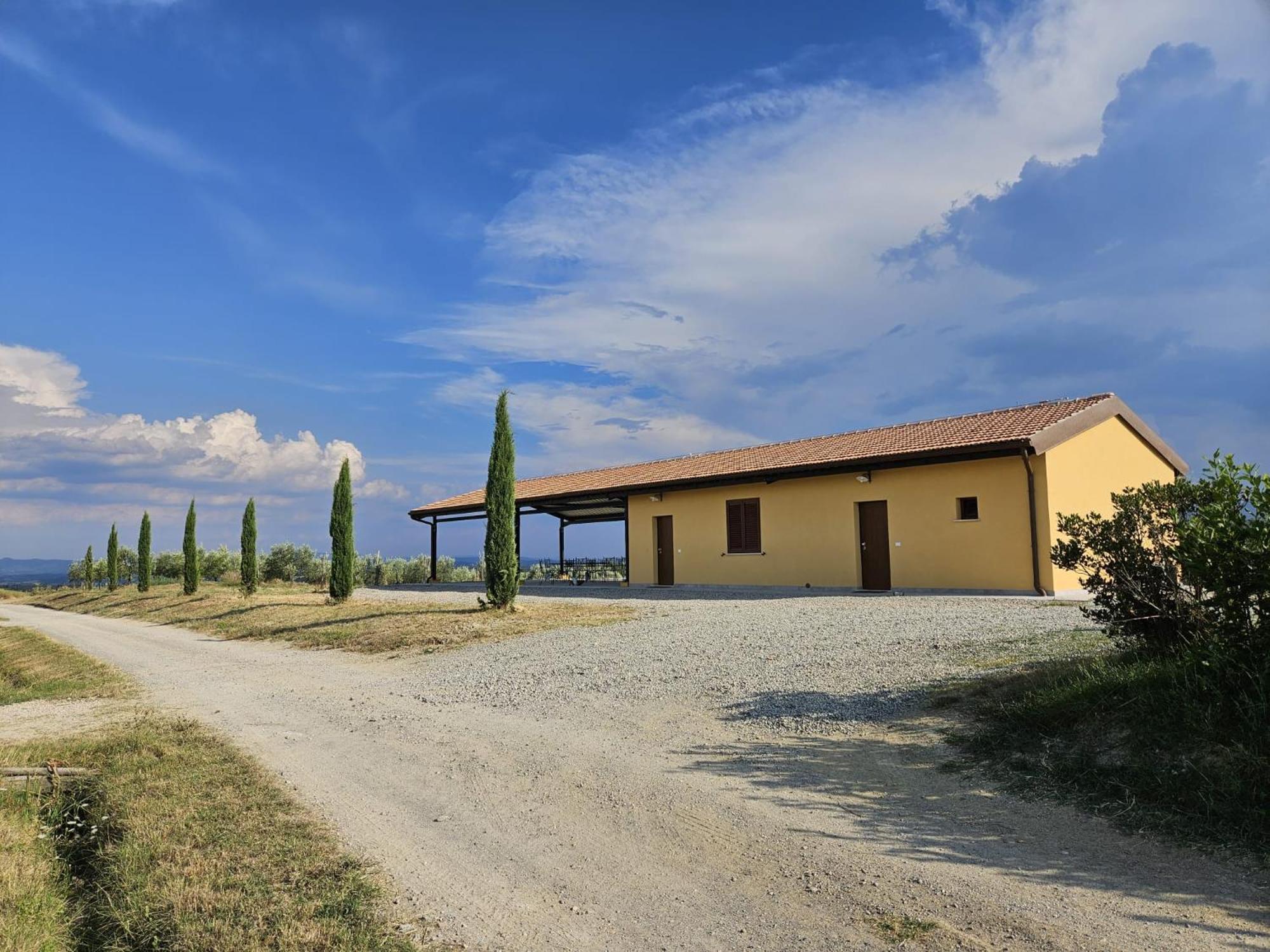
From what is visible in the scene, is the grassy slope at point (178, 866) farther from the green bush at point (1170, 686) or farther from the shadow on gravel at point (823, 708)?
the green bush at point (1170, 686)

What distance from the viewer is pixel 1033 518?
15.2 meters

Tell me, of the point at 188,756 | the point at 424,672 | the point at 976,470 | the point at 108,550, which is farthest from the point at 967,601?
the point at 108,550

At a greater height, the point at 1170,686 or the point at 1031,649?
the point at 1170,686

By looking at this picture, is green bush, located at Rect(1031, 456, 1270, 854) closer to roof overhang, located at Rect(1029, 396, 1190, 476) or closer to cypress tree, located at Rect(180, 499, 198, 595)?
roof overhang, located at Rect(1029, 396, 1190, 476)

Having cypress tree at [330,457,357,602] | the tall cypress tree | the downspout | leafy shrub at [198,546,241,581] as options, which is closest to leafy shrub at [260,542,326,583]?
leafy shrub at [198,546,241,581]

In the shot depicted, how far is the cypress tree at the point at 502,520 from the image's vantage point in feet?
53.4

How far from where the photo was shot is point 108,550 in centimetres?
3862

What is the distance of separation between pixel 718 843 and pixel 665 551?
19.0 meters

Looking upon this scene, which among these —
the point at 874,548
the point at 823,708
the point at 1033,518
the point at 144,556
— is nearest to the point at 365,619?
the point at 874,548

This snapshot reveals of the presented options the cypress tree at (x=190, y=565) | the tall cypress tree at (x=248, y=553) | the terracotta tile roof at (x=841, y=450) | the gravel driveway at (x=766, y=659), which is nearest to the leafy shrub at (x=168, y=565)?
the cypress tree at (x=190, y=565)

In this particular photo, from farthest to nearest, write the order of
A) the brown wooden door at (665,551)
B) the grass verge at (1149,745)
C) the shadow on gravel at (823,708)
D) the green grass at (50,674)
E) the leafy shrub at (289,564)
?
the leafy shrub at (289,564) < the brown wooden door at (665,551) < the green grass at (50,674) < the shadow on gravel at (823,708) < the grass verge at (1149,745)

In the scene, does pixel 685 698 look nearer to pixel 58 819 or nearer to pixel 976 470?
pixel 58 819

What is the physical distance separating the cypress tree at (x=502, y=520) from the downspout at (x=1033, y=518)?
1023 cm

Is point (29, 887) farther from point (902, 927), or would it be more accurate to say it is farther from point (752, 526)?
point (752, 526)
